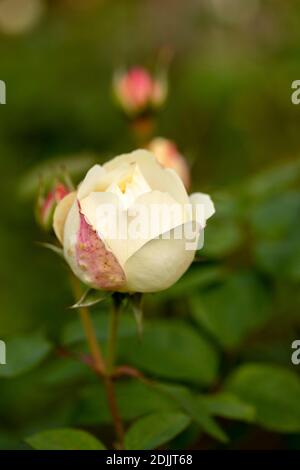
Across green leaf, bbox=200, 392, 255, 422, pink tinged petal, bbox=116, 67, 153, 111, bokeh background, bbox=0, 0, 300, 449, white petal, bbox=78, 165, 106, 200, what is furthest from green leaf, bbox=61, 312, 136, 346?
pink tinged petal, bbox=116, 67, 153, 111

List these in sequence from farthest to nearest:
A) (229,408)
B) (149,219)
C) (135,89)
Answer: (135,89), (229,408), (149,219)

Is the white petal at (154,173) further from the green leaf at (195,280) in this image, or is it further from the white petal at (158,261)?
the green leaf at (195,280)

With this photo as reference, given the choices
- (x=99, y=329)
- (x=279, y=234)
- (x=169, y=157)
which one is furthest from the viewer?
(x=169, y=157)

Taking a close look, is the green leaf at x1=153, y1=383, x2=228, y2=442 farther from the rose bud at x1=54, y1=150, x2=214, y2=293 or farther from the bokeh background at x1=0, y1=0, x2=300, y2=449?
the rose bud at x1=54, y1=150, x2=214, y2=293

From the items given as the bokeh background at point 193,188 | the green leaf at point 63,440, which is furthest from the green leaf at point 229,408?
the green leaf at point 63,440

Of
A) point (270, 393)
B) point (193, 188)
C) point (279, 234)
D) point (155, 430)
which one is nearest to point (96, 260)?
point (155, 430)

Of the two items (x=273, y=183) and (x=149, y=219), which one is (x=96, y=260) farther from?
(x=273, y=183)

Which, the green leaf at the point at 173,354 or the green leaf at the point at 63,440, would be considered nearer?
the green leaf at the point at 63,440
